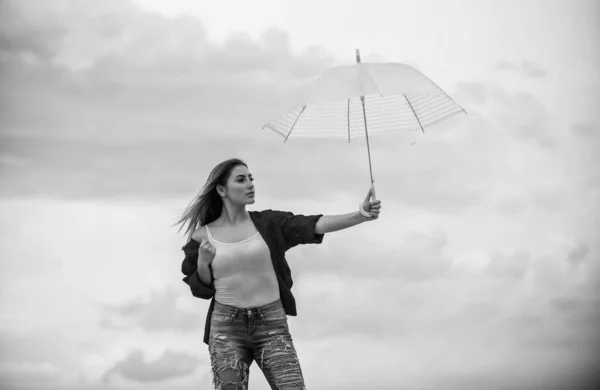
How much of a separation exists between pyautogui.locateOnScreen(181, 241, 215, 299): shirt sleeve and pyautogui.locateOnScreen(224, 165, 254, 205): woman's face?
518 millimetres

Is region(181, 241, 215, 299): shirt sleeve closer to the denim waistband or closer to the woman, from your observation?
the woman

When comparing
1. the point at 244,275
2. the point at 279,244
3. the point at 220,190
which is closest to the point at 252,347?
the point at 244,275

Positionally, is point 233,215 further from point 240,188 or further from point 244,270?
point 244,270

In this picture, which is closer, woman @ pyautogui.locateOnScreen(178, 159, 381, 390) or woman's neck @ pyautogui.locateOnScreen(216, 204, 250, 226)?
woman @ pyautogui.locateOnScreen(178, 159, 381, 390)

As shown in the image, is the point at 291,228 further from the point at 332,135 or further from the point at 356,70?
the point at 356,70

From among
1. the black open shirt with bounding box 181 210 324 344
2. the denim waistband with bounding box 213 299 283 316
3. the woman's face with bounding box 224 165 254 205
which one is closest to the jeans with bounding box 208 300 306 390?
the denim waistband with bounding box 213 299 283 316

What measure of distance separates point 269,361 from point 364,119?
199 centimetres

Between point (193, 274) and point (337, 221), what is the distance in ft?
3.96

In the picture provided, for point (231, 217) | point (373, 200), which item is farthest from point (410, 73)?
point (231, 217)

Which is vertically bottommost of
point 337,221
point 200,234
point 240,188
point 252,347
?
point 252,347

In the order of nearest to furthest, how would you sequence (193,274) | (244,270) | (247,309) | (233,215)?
1. (247,309)
2. (244,270)
3. (193,274)
4. (233,215)

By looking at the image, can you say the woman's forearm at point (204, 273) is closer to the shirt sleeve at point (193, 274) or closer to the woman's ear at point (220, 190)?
the shirt sleeve at point (193, 274)

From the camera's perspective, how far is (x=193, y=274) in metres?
8.71

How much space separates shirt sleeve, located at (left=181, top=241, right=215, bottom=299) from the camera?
342 inches
